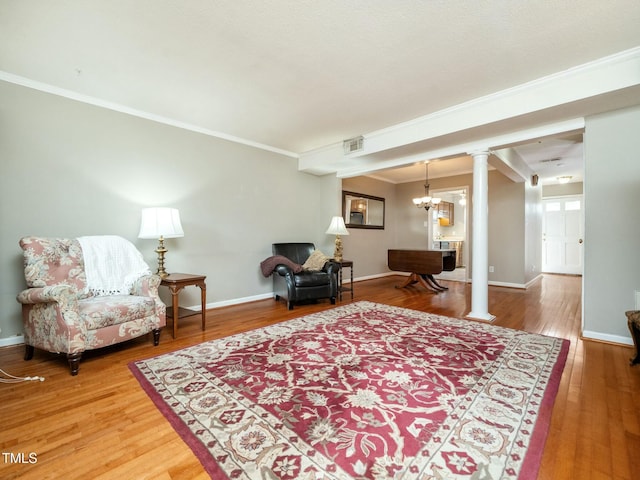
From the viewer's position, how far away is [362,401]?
5.30 feet

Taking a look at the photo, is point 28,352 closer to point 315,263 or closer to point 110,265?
point 110,265

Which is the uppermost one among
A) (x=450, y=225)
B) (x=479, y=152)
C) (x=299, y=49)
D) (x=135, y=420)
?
(x=299, y=49)

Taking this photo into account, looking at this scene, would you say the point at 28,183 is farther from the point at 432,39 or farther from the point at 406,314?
the point at 406,314

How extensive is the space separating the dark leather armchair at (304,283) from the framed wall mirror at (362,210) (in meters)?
2.01

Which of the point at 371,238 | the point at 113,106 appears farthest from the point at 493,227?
the point at 113,106

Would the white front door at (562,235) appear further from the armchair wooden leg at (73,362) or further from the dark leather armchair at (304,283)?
the armchair wooden leg at (73,362)

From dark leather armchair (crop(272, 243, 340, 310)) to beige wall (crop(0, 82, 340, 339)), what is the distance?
0.42 metres

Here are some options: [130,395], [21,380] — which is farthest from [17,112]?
[130,395]

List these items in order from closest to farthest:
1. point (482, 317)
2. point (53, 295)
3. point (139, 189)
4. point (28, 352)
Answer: point (53, 295)
point (28, 352)
point (139, 189)
point (482, 317)

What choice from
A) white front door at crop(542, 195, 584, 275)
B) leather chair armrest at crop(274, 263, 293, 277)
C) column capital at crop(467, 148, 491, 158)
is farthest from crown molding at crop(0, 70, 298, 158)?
white front door at crop(542, 195, 584, 275)

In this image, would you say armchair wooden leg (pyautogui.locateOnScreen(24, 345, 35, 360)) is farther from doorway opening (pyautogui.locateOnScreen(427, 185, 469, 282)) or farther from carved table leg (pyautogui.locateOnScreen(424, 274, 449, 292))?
doorway opening (pyautogui.locateOnScreen(427, 185, 469, 282))

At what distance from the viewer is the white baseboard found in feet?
8.31

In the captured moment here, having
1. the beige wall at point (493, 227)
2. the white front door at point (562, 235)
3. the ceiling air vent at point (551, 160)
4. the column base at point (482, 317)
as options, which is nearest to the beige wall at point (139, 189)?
the beige wall at point (493, 227)

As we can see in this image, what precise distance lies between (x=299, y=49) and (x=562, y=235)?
28.0 ft
